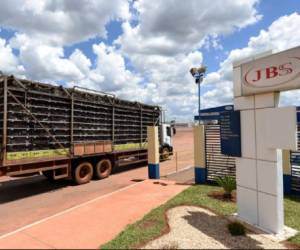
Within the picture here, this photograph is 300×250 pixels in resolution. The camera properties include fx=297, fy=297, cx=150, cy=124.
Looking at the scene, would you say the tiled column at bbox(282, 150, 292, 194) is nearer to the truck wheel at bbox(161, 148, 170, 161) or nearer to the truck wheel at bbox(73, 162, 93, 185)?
the truck wheel at bbox(73, 162, 93, 185)

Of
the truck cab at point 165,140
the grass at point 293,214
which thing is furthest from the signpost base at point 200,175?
the truck cab at point 165,140

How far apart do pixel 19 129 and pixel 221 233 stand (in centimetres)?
795

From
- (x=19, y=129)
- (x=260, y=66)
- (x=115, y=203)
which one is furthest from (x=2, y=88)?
(x=260, y=66)

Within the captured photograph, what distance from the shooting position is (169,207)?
8680mm

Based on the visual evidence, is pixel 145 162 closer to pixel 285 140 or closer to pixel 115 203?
pixel 115 203

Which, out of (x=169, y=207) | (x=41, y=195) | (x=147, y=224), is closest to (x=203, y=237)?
(x=147, y=224)

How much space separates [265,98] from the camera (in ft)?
23.6

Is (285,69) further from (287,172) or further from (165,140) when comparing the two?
(165,140)

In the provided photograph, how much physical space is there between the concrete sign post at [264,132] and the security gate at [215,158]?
401cm

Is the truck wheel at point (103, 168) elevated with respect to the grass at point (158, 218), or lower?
elevated

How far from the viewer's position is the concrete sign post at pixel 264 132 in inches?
264

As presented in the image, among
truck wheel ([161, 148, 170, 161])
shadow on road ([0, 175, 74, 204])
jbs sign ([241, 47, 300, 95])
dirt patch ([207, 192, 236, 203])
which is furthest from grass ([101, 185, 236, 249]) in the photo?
truck wheel ([161, 148, 170, 161])

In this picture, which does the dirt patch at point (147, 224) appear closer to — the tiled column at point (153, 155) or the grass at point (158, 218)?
the grass at point (158, 218)

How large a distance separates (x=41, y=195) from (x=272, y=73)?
943 centimetres
